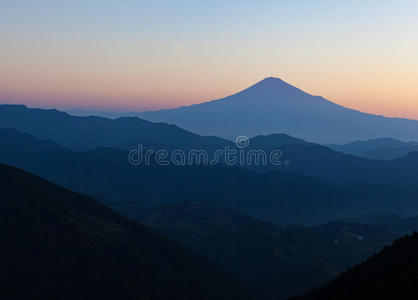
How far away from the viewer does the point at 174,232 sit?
12888 cm

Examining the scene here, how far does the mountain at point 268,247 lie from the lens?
97.5 metres

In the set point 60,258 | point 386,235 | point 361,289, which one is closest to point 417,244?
point 361,289

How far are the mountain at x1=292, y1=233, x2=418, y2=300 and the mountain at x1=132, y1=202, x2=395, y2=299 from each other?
132 ft

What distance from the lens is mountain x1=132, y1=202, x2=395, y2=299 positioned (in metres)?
97.5

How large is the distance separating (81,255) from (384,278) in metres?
50.4

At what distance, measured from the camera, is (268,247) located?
381ft

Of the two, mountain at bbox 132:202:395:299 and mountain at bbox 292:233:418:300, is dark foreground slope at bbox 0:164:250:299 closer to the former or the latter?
mountain at bbox 132:202:395:299

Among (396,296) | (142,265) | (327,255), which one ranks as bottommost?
(327,255)

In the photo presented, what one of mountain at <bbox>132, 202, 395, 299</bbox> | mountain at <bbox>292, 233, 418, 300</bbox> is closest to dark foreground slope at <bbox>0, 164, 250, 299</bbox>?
mountain at <bbox>132, 202, 395, 299</bbox>

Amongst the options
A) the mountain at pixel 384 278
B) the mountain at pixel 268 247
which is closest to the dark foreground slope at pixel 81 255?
the mountain at pixel 268 247

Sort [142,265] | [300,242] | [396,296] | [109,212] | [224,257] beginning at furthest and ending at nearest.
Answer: [300,242], [224,257], [109,212], [142,265], [396,296]

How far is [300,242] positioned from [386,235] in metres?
34.8

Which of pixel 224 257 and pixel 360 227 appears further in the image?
pixel 360 227

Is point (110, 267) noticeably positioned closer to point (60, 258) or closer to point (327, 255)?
point (60, 258)
